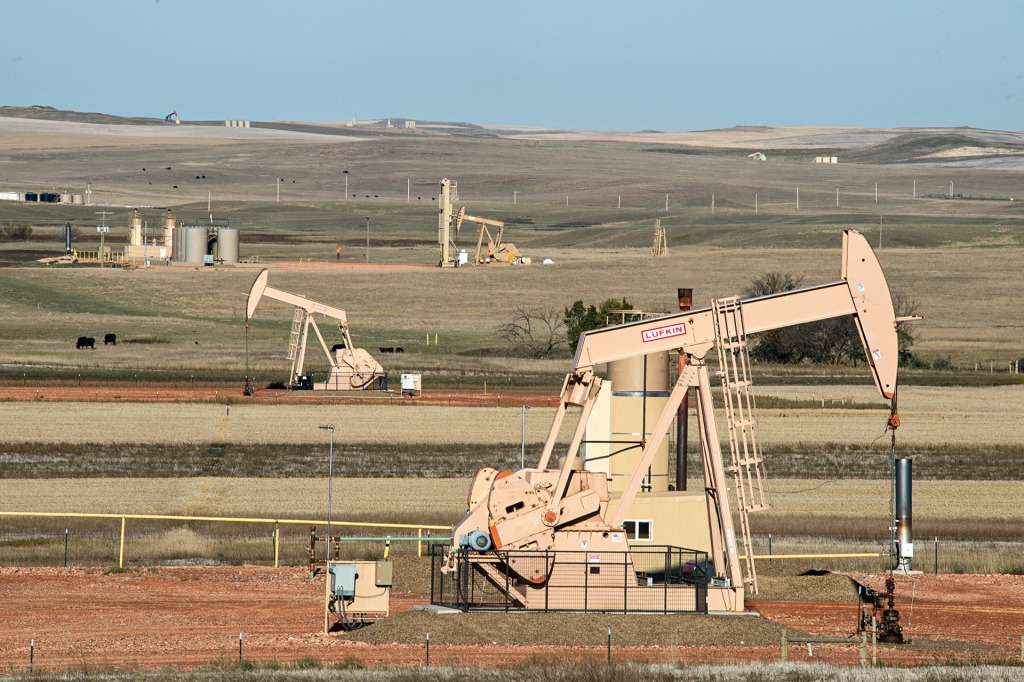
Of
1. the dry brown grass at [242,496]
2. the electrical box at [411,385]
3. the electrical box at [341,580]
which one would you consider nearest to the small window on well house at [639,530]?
the electrical box at [341,580]

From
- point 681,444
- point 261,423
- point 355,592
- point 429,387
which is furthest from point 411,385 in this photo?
point 355,592

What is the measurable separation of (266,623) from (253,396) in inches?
1141

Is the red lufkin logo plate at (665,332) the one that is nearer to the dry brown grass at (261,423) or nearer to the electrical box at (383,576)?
the electrical box at (383,576)

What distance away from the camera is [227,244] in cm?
11400

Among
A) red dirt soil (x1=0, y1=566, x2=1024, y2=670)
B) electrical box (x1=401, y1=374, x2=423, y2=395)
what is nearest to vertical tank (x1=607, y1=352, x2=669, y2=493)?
red dirt soil (x1=0, y1=566, x2=1024, y2=670)

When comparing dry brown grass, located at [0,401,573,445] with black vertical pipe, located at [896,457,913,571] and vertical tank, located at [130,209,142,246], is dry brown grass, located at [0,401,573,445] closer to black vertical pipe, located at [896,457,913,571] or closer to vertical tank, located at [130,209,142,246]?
black vertical pipe, located at [896,457,913,571]

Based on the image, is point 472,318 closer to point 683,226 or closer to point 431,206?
point 683,226

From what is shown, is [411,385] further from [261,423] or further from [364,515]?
[364,515]

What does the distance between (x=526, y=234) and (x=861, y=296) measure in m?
126

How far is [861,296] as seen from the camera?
24391 mm

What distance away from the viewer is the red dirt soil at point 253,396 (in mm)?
52188

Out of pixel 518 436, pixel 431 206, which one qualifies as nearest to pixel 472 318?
pixel 518 436

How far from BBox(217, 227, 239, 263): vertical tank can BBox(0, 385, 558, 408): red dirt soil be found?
194 feet

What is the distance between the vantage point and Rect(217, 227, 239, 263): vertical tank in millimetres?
113625
